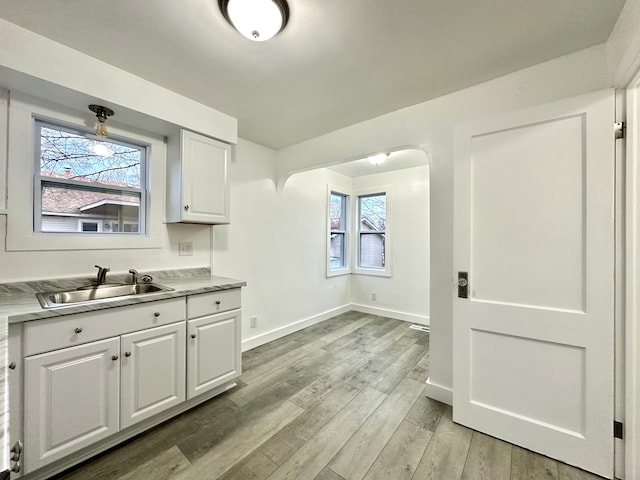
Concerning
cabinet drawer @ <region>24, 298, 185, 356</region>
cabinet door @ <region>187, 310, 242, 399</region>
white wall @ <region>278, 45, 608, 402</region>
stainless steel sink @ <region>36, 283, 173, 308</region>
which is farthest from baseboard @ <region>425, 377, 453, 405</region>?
stainless steel sink @ <region>36, 283, 173, 308</region>

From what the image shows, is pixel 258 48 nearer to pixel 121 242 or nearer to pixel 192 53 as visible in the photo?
pixel 192 53

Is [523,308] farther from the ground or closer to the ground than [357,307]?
farther from the ground

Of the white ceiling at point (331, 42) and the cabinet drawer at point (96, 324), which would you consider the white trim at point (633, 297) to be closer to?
the white ceiling at point (331, 42)

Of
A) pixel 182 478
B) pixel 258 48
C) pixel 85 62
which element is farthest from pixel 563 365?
pixel 85 62

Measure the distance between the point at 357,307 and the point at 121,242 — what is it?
3662 mm

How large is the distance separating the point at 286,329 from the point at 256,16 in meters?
3.16

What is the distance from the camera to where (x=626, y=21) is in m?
1.31

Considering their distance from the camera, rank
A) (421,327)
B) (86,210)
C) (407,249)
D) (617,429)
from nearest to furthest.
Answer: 1. (617,429)
2. (86,210)
3. (421,327)
4. (407,249)

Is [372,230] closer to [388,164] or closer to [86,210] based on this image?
[388,164]

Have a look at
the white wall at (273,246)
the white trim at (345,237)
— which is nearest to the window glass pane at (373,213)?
the white trim at (345,237)

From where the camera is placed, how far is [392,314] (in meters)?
4.32

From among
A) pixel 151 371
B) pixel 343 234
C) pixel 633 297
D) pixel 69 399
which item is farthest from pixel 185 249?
pixel 633 297

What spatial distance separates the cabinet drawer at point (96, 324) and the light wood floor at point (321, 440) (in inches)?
28.3

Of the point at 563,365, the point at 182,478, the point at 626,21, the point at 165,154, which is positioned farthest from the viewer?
the point at 165,154
